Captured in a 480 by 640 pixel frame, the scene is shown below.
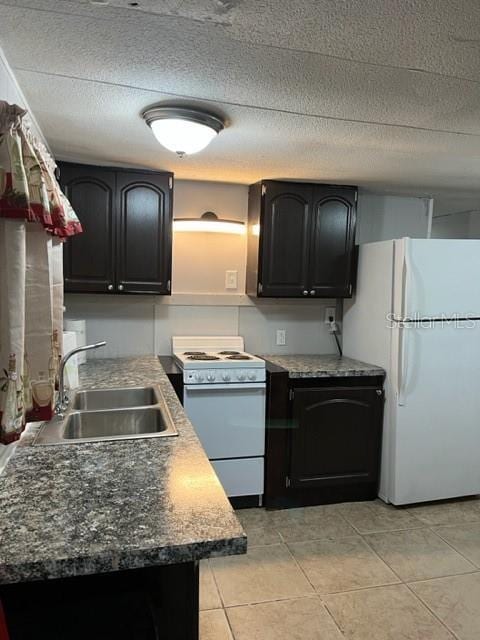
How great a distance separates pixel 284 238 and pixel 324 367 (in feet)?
3.09

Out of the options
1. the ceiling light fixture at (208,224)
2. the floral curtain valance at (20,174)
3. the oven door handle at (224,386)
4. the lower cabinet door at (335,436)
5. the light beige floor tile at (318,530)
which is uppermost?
the ceiling light fixture at (208,224)

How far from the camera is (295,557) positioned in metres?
2.45

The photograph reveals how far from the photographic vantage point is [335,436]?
9.95ft

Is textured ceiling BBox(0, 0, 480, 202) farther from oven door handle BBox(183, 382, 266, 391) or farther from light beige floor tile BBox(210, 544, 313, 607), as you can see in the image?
light beige floor tile BBox(210, 544, 313, 607)

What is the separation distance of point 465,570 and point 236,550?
1.95 meters

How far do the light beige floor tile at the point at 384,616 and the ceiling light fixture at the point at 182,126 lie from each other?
2.19m

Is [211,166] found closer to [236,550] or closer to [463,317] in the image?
[463,317]

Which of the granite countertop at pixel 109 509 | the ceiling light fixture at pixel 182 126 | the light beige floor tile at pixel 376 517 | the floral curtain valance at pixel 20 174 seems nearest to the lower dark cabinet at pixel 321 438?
the light beige floor tile at pixel 376 517

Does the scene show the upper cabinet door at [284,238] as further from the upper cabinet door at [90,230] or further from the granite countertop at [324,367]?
the upper cabinet door at [90,230]

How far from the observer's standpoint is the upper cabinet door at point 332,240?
327 cm

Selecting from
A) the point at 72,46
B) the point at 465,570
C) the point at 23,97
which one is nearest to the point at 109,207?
the point at 23,97

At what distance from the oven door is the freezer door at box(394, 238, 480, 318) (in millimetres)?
1081

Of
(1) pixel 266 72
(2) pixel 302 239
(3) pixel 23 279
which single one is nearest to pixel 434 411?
(2) pixel 302 239

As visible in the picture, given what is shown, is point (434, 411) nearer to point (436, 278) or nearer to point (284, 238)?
point (436, 278)
